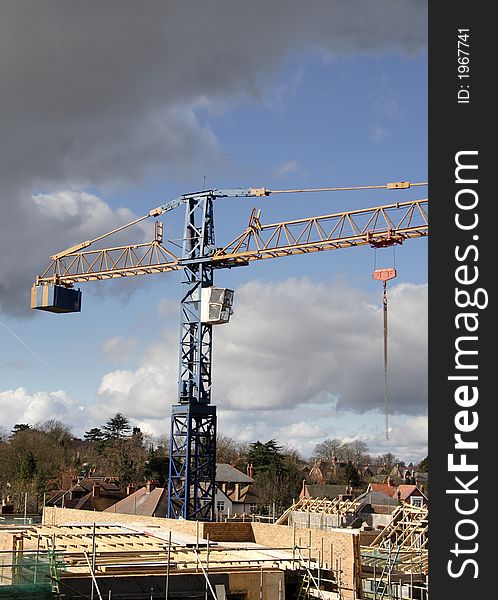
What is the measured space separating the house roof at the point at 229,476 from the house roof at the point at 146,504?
13737 millimetres

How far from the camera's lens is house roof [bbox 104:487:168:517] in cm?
6425

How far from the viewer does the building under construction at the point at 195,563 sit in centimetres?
2161

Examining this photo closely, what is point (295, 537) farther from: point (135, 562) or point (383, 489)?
point (383, 489)

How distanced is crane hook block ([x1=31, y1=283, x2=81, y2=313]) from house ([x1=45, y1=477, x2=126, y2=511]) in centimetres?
2404

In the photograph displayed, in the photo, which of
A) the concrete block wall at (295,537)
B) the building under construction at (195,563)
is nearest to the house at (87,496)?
the concrete block wall at (295,537)

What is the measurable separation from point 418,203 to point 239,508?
46.1 m

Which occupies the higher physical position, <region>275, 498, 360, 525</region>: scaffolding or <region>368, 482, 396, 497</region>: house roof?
<region>368, 482, 396, 497</region>: house roof

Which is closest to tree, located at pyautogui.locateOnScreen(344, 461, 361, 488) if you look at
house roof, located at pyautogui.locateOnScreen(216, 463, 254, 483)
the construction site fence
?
house roof, located at pyautogui.locateOnScreen(216, 463, 254, 483)

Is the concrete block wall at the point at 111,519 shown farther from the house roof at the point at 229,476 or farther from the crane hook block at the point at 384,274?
the house roof at the point at 229,476

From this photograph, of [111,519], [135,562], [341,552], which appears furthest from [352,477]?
[135,562]

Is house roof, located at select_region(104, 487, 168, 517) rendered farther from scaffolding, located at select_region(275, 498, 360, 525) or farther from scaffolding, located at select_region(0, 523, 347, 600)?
scaffolding, located at select_region(0, 523, 347, 600)

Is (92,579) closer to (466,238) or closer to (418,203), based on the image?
(466,238)

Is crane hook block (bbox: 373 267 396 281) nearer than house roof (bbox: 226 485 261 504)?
Yes

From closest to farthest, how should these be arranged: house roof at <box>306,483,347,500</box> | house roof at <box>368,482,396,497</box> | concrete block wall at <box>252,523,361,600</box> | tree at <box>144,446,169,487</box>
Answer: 1. concrete block wall at <box>252,523,361,600</box>
2. tree at <box>144,446,169,487</box>
3. house roof at <box>368,482,396,497</box>
4. house roof at <box>306,483,347,500</box>
